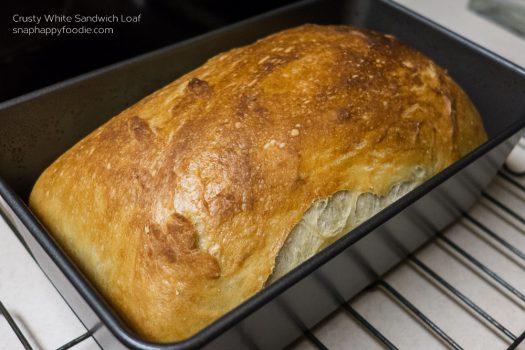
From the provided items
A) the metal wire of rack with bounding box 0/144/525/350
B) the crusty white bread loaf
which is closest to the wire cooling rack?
the metal wire of rack with bounding box 0/144/525/350

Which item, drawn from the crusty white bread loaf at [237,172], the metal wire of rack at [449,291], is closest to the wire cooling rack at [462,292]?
the metal wire of rack at [449,291]

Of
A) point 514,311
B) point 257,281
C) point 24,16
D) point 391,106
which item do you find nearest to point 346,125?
point 391,106

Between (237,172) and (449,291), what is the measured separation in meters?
0.46

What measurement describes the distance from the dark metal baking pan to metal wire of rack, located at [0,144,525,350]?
0.03 m

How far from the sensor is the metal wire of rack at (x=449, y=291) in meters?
0.82

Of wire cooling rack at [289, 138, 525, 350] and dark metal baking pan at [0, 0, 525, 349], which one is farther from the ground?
dark metal baking pan at [0, 0, 525, 349]

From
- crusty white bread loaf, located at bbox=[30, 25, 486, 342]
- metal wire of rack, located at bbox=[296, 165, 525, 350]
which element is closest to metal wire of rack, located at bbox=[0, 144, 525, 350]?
metal wire of rack, located at bbox=[296, 165, 525, 350]

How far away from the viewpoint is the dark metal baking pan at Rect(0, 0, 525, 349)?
25.6 inches

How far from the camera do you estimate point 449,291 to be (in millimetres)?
937

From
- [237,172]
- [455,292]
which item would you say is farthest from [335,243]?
[455,292]

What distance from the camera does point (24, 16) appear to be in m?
0.96

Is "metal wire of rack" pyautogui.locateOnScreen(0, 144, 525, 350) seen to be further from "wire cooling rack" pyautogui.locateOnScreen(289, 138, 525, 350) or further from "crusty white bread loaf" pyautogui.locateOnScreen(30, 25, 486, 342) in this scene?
"crusty white bread loaf" pyautogui.locateOnScreen(30, 25, 486, 342)

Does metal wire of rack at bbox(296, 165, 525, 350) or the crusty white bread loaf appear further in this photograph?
metal wire of rack at bbox(296, 165, 525, 350)

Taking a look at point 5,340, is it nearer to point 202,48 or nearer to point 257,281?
point 257,281
